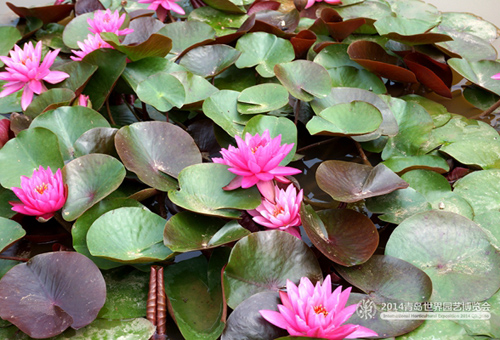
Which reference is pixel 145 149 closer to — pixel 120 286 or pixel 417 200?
pixel 120 286

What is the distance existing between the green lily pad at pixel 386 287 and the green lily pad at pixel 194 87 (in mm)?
1017

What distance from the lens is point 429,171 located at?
68.7 inches

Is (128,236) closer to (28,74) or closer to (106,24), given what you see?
(28,74)

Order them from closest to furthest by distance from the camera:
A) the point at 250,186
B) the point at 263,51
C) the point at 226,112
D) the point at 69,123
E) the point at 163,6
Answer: the point at 250,186 < the point at 69,123 < the point at 226,112 < the point at 263,51 < the point at 163,6

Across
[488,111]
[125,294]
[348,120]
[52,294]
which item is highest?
[348,120]

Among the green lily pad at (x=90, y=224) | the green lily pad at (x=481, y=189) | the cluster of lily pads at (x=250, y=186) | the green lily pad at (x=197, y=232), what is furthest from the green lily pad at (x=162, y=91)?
the green lily pad at (x=481, y=189)

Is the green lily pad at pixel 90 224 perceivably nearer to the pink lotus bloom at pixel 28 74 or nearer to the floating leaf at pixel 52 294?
the floating leaf at pixel 52 294

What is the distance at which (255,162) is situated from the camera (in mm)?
1464

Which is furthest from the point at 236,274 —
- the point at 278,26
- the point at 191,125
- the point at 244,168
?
the point at 278,26

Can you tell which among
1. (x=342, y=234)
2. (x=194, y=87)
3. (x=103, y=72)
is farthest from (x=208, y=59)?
(x=342, y=234)

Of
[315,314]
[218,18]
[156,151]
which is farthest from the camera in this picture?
[218,18]

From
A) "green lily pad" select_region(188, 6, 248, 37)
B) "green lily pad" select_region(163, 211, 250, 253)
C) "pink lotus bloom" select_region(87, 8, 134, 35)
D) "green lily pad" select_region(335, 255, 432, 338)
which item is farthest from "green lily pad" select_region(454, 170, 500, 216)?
"pink lotus bloom" select_region(87, 8, 134, 35)

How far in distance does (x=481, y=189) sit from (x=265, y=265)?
0.97 metres

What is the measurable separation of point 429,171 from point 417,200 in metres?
0.22
